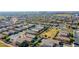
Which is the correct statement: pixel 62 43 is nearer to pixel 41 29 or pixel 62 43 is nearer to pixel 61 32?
pixel 61 32
